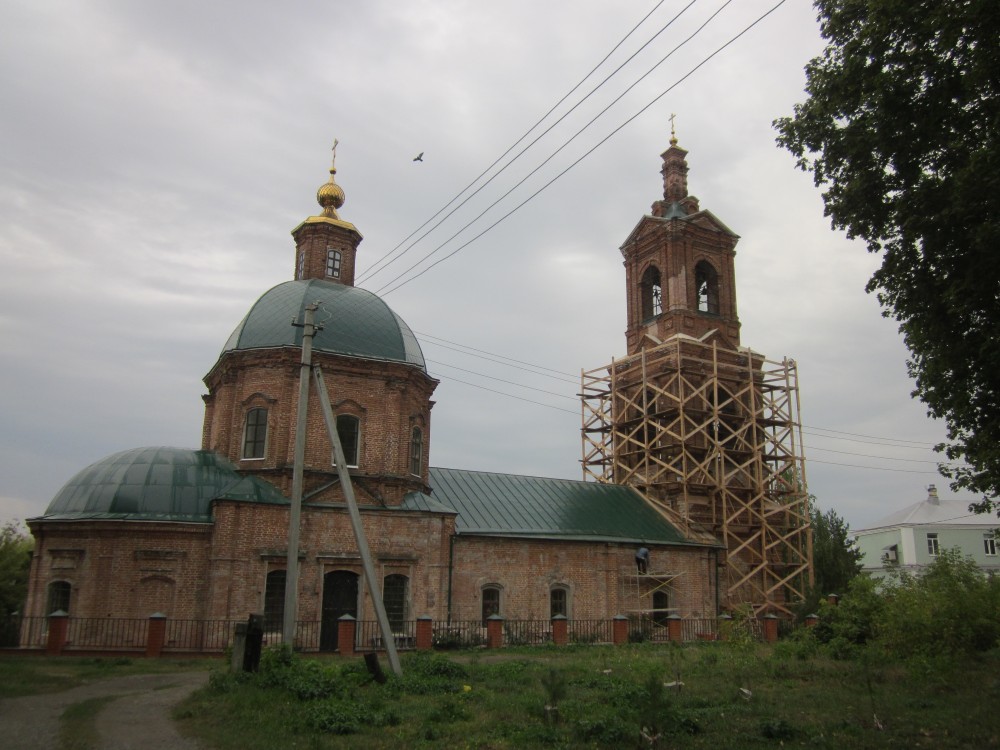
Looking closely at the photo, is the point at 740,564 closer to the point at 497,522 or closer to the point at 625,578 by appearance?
the point at 625,578

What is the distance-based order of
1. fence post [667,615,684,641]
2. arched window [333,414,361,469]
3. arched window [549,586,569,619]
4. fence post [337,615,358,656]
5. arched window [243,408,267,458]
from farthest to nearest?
arched window [549,586,569,619]
arched window [333,414,361,469]
arched window [243,408,267,458]
fence post [667,615,684,641]
fence post [337,615,358,656]

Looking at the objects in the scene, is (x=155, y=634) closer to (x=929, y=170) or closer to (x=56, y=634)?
(x=56, y=634)

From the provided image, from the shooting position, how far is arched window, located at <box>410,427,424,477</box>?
24156 millimetres

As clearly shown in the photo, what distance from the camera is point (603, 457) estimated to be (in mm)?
32875

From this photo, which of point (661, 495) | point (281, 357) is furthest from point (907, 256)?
point (661, 495)

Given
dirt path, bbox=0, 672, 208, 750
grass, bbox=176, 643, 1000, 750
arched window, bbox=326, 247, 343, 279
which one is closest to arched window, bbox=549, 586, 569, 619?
grass, bbox=176, 643, 1000, 750

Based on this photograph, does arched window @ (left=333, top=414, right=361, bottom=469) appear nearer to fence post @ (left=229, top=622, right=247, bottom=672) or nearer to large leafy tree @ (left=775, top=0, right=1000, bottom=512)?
fence post @ (left=229, top=622, right=247, bottom=672)

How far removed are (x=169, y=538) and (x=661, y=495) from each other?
17.0 meters

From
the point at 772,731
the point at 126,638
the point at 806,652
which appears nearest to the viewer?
the point at 772,731

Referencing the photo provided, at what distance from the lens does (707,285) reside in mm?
33281

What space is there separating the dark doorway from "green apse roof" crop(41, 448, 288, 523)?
2411 mm

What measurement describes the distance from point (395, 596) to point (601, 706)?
1133 cm

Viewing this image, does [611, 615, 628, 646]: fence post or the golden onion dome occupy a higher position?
the golden onion dome

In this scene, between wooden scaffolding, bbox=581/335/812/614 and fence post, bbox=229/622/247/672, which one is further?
wooden scaffolding, bbox=581/335/812/614
